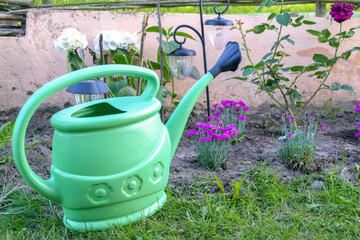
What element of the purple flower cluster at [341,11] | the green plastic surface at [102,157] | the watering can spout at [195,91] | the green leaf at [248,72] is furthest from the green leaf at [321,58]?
the green plastic surface at [102,157]

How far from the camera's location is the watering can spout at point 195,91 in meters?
1.78

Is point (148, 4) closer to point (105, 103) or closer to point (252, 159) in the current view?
point (252, 159)

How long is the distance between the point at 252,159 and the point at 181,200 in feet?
2.25

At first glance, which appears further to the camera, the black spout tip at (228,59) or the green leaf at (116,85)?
the green leaf at (116,85)

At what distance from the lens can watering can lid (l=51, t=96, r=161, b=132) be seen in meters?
1.44

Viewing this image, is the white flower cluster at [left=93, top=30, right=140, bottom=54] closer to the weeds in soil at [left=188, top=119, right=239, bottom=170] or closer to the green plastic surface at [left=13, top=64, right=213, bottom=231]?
the weeds in soil at [left=188, top=119, right=239, bottom=170]

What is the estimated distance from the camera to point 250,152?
8.01 ft

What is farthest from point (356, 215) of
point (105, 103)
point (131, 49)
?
point (131, 49)

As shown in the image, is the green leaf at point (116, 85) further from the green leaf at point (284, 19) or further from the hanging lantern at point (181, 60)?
the green leaf at point (284, 19)

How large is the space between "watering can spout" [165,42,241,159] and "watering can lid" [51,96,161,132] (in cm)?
18

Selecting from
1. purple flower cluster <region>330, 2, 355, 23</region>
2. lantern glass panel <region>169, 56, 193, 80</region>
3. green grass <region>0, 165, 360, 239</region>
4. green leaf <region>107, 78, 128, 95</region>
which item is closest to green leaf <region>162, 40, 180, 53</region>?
lantern glass panel <region>169, 56, 193, 80</region>

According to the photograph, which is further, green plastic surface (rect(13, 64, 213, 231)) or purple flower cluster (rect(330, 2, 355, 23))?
purple flower cluster (rect(330, 2, 355, 23))

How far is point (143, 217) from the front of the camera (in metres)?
1.64

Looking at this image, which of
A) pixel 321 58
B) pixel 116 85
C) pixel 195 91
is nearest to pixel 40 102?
pixel 195 91
